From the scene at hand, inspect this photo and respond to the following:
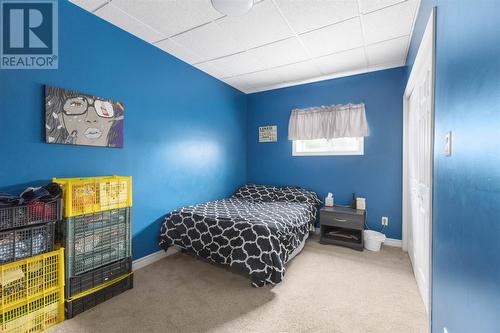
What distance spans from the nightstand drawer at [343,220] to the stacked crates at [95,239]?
100 inches

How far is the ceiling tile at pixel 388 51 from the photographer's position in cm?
254

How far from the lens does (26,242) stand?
1481 mm

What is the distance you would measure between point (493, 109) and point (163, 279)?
268cm

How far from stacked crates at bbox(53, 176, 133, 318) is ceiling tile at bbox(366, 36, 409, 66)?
3209 mm

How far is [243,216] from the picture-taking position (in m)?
2.54

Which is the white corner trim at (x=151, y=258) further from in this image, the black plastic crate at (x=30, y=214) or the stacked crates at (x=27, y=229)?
the black plastic crate at (x=30, y=214)

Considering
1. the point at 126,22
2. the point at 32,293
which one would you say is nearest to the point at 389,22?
the point at 126,22

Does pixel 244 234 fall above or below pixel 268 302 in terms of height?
above

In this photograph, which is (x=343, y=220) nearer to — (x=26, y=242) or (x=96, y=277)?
(x=96, y=277)

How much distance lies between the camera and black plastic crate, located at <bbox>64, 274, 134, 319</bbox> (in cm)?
167

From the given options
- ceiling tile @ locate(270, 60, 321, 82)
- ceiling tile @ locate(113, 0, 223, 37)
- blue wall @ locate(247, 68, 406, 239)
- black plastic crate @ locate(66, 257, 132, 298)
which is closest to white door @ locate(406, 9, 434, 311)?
blue wall @ locate(247, 68, 406, 239)

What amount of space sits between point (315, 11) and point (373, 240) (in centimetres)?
284

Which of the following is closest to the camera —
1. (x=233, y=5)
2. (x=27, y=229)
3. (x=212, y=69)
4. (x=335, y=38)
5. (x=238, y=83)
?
(x=27, y=229)

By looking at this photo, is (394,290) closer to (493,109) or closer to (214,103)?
(493,109)
